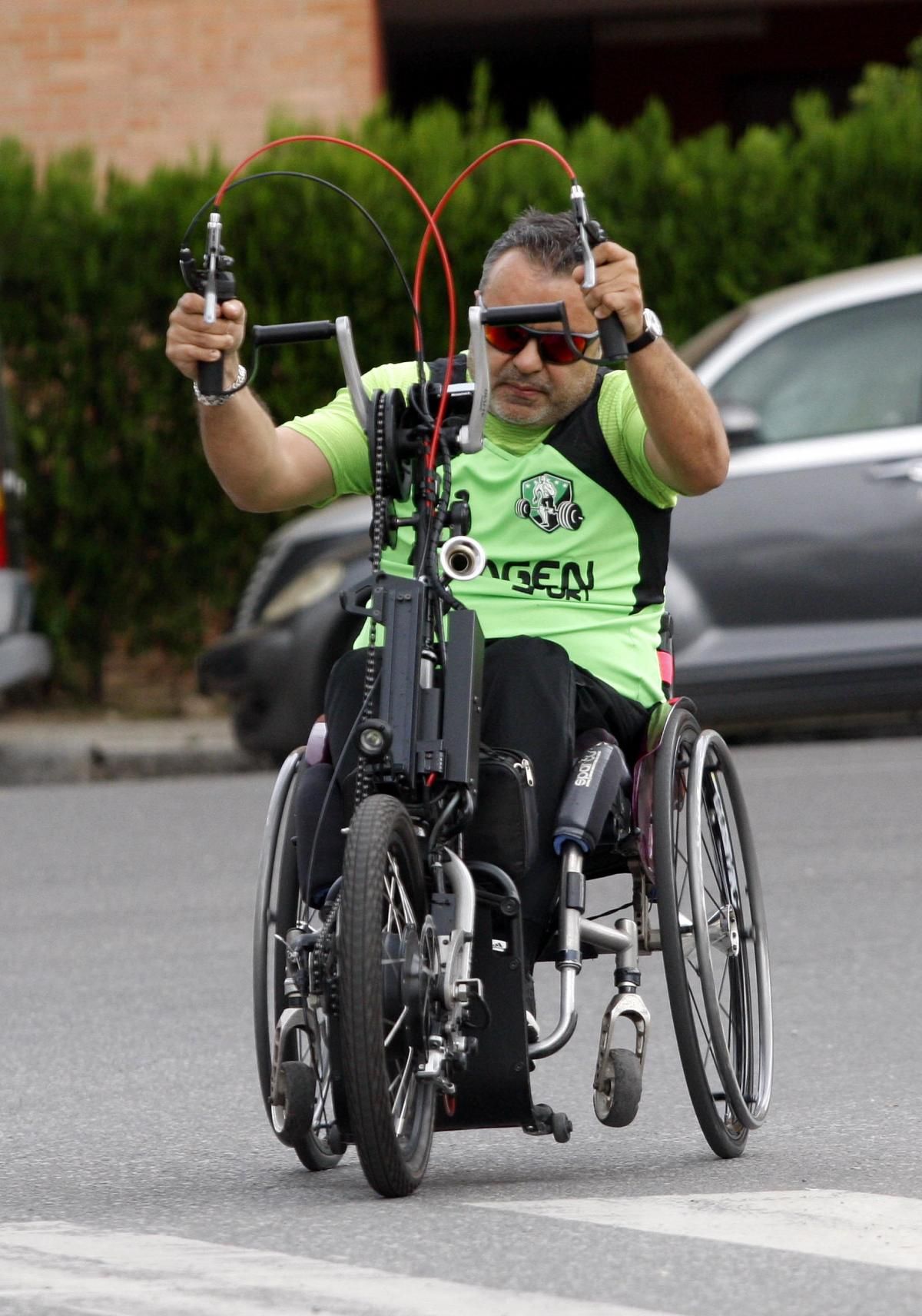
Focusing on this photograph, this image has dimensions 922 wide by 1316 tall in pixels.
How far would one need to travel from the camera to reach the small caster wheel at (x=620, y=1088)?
159 inches

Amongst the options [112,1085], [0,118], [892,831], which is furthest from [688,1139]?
[0,118]

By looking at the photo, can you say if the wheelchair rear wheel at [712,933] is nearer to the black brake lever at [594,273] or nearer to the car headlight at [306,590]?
the black brake lever at [594,273]

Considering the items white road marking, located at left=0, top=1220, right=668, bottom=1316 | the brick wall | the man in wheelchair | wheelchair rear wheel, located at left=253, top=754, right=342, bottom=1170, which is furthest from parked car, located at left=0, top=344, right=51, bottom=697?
white road marking, located at left=0, top=1220, right=668, bottom=1316

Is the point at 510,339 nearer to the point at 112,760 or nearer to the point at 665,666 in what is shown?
the point at 665,666

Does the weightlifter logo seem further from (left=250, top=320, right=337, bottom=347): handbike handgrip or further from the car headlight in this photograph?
the car headlight

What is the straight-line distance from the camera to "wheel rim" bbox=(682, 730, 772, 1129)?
4.32 metres

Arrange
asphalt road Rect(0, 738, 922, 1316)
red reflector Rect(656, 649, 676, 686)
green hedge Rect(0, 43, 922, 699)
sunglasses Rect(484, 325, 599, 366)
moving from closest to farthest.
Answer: asphalt road Rect(0, 738, 922, 1316)
sunglasses Rect(484, 325, 599, 366)
red reflector Rect(656, 649, 676, 686)
green hedge Rect(0, 43, 922, 699)

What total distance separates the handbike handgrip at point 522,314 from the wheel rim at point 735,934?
0.77 meters

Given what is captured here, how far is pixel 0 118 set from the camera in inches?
550

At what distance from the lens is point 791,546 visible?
9.59 m

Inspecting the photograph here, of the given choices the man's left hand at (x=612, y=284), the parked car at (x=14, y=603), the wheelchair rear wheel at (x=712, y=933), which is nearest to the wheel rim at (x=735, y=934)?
the wheelchair rear wheel at (x=712, y=933)

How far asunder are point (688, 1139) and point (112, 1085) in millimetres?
1254

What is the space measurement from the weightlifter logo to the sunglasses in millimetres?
196

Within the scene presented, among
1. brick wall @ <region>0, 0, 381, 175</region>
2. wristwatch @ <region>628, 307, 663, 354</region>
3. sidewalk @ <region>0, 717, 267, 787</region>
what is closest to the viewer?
wristwatch @ <region>628, 307, 663, 354</region>
